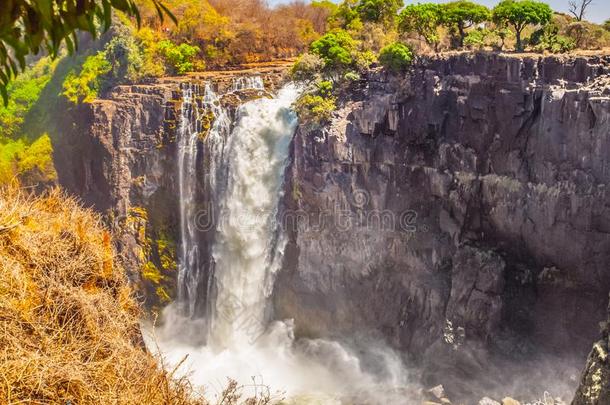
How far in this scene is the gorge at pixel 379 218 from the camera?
18.2m

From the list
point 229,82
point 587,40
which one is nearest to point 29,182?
point 229,82

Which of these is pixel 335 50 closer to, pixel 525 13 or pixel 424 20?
pixel 424 20

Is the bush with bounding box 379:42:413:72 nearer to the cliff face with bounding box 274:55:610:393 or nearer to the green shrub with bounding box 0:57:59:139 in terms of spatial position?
the cliff face with bounding box 274:55:610:393

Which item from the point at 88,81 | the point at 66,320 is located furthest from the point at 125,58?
the point at 66,320

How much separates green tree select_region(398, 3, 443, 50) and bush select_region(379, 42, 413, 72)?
106 inches

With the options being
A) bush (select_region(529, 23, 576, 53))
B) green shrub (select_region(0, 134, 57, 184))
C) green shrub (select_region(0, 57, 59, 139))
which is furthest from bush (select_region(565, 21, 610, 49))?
green shrub (select_region(0, 57, 59, 139))

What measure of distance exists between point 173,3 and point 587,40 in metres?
25.6

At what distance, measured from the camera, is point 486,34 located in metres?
22.0

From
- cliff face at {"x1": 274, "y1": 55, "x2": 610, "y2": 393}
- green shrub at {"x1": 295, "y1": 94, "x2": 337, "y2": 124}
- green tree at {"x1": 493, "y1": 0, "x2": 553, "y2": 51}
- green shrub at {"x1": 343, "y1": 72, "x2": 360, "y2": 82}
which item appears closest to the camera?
cliff face at {"x1": 274, "y1": 55, "x2": 610, "y2": 393}

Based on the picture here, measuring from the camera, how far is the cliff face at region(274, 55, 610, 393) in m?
17.7

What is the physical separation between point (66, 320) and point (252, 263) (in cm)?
1657

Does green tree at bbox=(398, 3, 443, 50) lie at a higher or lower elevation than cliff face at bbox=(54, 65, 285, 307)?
higher

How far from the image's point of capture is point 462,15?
23016 mm

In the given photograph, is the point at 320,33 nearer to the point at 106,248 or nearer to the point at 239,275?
the point at 239,275
